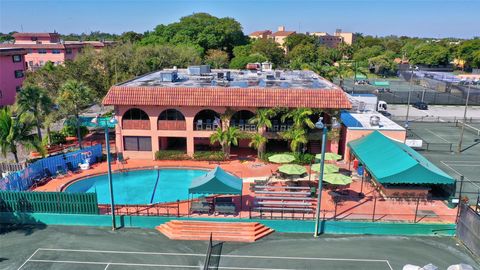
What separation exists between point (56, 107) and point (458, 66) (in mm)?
140128

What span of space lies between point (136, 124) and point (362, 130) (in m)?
22.8

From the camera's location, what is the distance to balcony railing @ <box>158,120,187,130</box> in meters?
38.2

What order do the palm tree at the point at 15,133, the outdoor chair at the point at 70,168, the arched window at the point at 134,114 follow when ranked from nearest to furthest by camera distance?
the palm tree at the point at 15,133 → the outdoor chair at the point at 70,168 → the arched window at the point at 134,114

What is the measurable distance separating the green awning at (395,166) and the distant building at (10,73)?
5876cm

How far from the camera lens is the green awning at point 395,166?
2781cm

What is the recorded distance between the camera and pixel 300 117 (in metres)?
35.2

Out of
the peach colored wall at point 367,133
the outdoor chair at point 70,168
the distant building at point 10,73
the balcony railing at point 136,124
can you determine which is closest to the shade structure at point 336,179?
the peach colored wall at point 367,133

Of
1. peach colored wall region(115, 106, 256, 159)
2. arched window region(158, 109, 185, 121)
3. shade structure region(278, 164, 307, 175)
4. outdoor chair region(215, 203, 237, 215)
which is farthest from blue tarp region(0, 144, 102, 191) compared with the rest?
shade structure region(278, 164, 307, 175)

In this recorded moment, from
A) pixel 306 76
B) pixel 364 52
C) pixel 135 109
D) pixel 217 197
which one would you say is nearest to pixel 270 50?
pixel 364 52

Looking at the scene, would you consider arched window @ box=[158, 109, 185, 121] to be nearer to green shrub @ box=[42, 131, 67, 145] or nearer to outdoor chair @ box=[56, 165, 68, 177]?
outdoor chair @ box=[56, 165, 68, 177]

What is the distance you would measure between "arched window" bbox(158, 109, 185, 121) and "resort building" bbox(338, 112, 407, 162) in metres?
16.7

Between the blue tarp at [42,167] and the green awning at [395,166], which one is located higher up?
the green awning at [395,166]

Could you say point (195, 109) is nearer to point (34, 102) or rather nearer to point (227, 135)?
point (227, 135)

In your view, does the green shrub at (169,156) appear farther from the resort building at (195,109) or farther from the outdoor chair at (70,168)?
the outdoor chair at (70,168)
